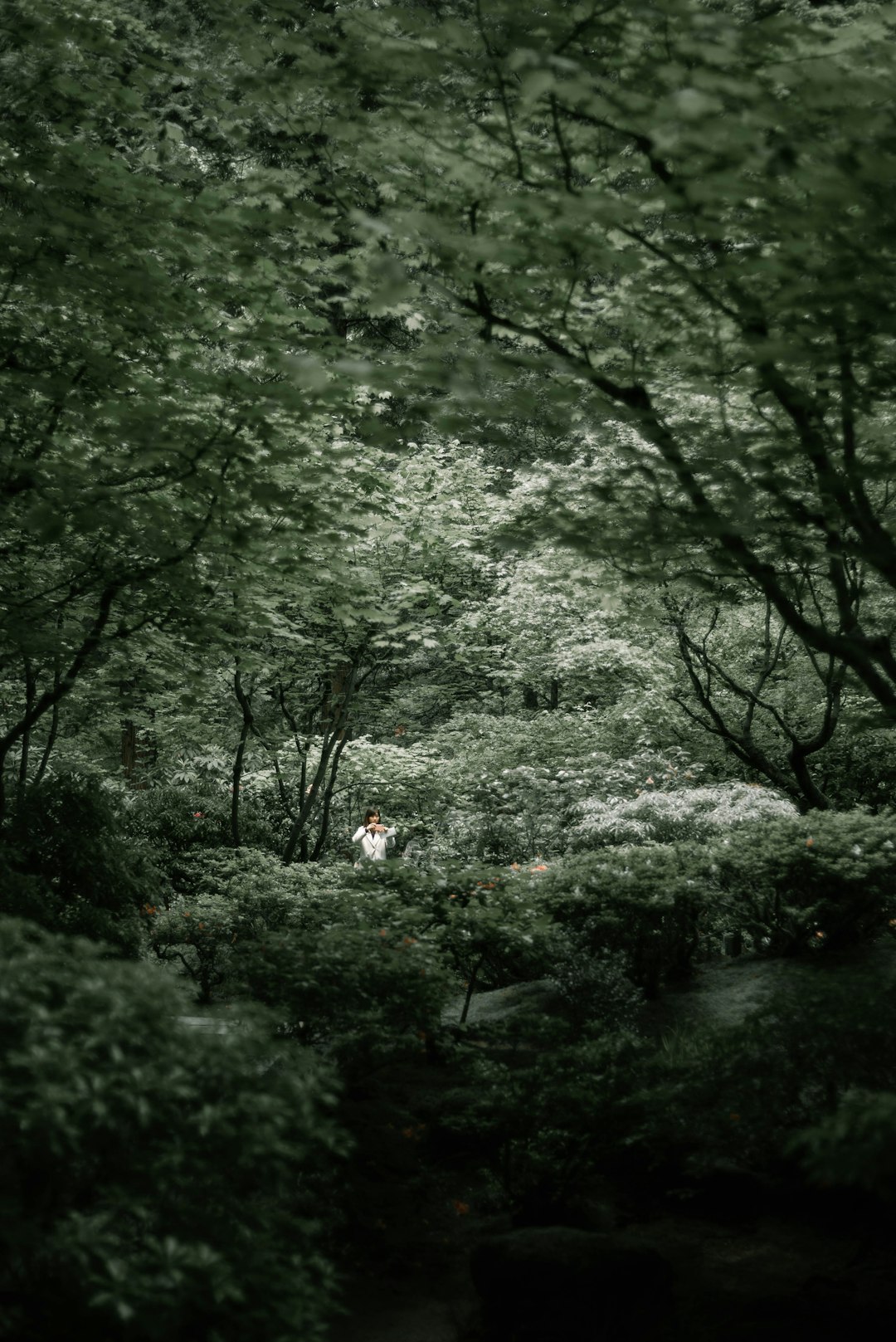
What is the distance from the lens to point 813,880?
727 cm

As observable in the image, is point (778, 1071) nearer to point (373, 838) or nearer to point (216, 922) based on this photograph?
point (216, 922)

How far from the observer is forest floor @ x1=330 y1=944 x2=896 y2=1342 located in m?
3.71

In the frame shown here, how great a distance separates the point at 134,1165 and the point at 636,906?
532 centimetres

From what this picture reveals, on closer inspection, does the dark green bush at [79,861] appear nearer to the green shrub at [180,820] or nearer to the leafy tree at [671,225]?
the leafy tree at [671,225]

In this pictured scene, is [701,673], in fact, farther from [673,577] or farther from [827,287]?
[827,287]

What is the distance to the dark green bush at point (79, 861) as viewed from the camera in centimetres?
582

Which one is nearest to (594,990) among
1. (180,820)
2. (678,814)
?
(678,814)

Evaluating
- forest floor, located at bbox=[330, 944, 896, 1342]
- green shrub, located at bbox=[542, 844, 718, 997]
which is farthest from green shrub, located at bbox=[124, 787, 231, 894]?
forest floor, located at bbox=[330, 944, 896, 1342]

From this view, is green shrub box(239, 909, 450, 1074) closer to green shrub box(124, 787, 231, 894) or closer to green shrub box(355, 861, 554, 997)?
green shrub box(355, 861, 554, 997)

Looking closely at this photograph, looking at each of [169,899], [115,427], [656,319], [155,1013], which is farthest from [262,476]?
[169,899]

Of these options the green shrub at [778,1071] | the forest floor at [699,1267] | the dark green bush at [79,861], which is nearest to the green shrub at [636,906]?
the forest floor at [699,1267]

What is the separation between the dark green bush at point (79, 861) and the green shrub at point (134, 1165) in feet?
11.0

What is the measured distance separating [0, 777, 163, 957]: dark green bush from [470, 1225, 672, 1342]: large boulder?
3015 mm

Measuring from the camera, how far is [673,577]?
441 cm
